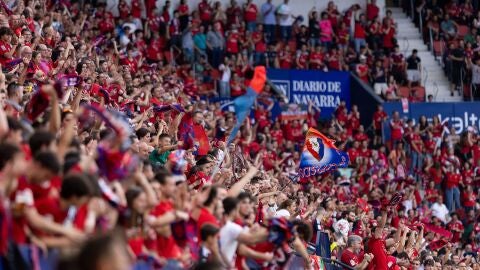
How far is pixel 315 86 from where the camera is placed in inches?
1177

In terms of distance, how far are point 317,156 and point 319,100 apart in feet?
37.1

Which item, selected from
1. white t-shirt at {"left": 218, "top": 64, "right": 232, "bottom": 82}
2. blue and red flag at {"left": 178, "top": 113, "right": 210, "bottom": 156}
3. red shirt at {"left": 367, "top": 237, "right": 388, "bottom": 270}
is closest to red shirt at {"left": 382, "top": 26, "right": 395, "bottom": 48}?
white t-shirt at {"left": 218, "top": 64, "right": 232, "bottom": 82}

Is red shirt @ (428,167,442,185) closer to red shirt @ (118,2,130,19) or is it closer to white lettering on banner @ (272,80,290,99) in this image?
white lettering on banner @ (272,80,290,99)

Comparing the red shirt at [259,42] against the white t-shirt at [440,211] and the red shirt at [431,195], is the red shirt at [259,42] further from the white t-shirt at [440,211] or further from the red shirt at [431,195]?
the white t-shirt at [440,211]

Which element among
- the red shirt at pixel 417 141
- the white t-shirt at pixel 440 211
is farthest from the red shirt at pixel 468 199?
the red shirt at pixel 417 141

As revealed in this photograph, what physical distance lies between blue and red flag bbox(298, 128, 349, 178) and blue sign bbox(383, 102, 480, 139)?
11084 mm

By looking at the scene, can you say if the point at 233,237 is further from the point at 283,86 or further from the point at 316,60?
the point at 316,60

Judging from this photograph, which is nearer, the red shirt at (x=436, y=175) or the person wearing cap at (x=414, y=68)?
the red shirt at (x=436, y=175)

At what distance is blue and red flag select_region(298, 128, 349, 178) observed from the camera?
1858 centimetres

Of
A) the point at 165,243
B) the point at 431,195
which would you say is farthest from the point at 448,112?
the point at 165,243

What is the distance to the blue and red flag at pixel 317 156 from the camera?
18578mm

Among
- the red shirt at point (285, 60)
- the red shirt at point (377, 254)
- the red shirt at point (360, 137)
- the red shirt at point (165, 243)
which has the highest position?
the red shirt at point (165, 243)

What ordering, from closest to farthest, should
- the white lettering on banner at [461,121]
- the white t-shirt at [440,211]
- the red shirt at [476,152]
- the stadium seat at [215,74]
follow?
1. the white t-shirt at [440,211]
2. the stadium seat at [215,74]
3. the red shirt at [476,152]
4. the white lettering on banner at [461,121]

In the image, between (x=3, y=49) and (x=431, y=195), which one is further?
(x=431, y=195)
